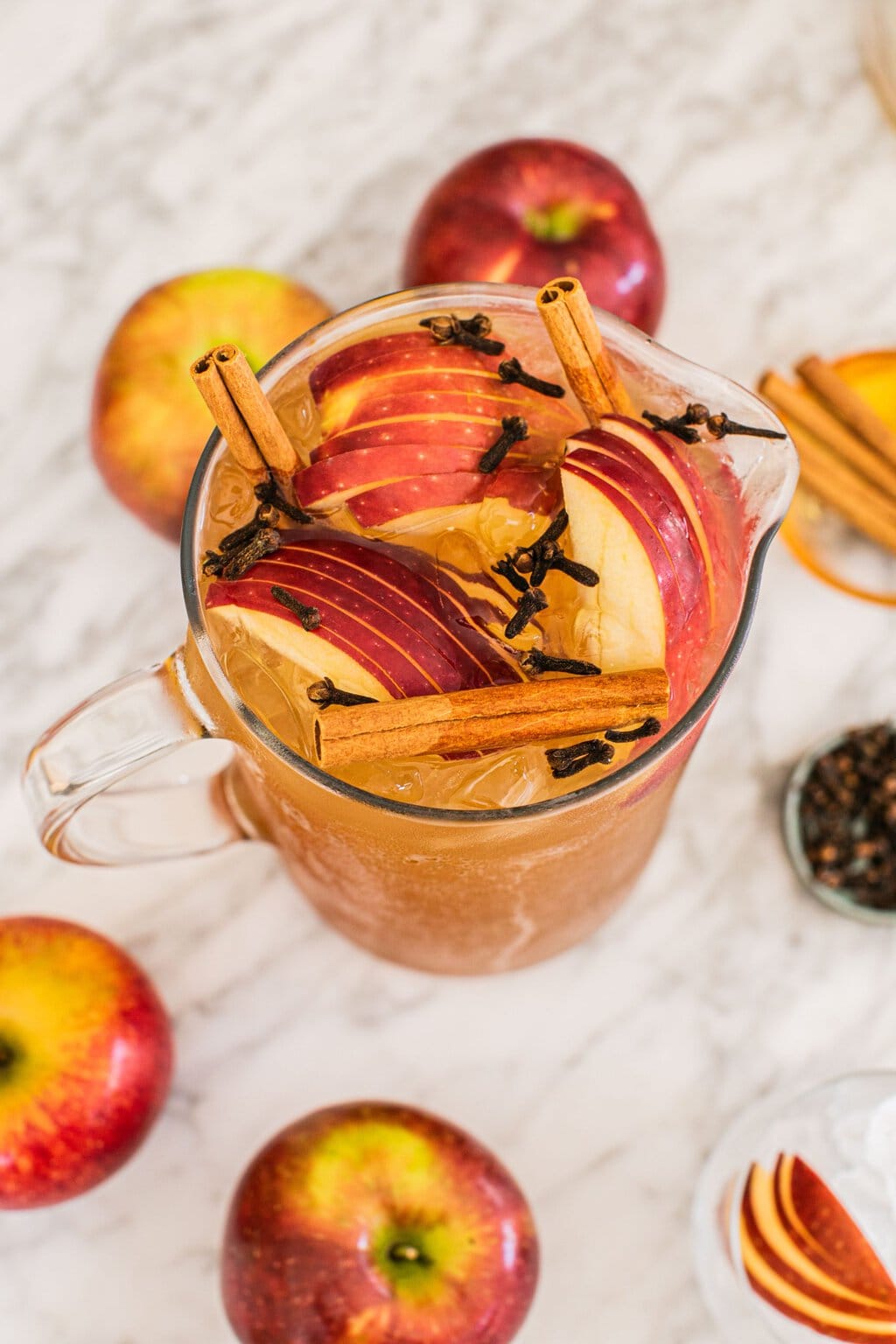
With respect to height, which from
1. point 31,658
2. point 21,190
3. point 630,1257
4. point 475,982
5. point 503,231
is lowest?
point 630,1257

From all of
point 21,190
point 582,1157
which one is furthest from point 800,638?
point 21,190

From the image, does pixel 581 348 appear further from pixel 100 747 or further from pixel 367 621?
pixel 100 747

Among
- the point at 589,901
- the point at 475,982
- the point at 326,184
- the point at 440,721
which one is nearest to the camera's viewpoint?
the point at 440,721

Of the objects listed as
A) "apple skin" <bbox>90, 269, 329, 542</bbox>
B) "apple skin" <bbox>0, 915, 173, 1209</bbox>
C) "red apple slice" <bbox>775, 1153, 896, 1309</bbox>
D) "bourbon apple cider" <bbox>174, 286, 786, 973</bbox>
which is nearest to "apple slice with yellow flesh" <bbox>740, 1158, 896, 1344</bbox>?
"red apple slice" <bbox>775, 1153, 896, 1309</bbox>

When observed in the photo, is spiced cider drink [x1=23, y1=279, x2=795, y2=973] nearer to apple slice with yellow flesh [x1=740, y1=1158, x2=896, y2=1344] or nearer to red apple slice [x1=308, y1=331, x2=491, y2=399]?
red apple slice [x1=308, y1=331, x2=491, y2=399]

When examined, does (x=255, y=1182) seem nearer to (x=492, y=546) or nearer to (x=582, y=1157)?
(x=582, y=1157)

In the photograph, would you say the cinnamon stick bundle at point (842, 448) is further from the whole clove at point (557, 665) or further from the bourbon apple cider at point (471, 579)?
the whole clove at point (557, 665)

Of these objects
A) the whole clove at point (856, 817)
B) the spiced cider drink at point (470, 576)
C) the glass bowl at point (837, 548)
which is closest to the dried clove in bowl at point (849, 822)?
the whole clove at point (856, 817)

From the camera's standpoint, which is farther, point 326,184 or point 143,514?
point 326,184
